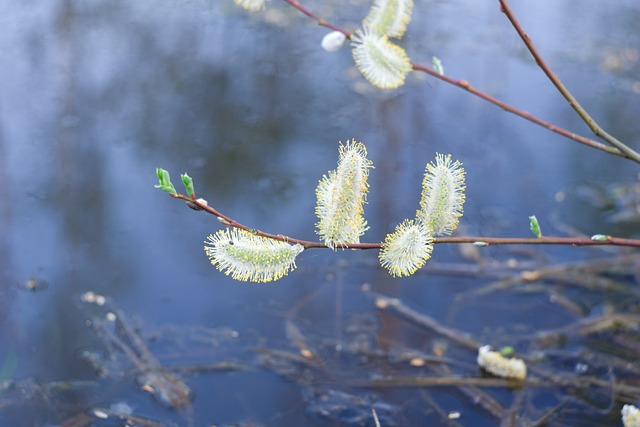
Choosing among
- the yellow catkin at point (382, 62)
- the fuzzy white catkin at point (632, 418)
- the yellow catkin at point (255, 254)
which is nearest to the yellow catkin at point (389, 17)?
the yellow catkin at point (382, 62)

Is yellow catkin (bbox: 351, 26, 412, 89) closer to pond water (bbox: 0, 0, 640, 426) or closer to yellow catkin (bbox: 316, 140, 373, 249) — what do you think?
yellow catkin (bbox: 316, 140, 373, 249)

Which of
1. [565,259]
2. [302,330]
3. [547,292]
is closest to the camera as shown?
[302,330]

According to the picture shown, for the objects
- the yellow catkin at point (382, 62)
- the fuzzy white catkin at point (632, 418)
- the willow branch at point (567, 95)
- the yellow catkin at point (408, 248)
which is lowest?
the fuzzy white catkin at point (632, 418)

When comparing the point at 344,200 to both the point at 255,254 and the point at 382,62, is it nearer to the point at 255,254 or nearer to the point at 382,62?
the point at 255,254

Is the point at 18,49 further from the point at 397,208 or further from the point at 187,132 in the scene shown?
the point at 397,208

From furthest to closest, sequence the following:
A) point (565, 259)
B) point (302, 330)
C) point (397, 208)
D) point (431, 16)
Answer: point (431, 16), point (397, 208), point (565, 259), point (302, 330)

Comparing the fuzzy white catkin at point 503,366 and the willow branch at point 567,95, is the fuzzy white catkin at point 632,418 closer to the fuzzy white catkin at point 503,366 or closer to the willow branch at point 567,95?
the willow branch at point 567,95

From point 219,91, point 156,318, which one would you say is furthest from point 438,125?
point 156,318
